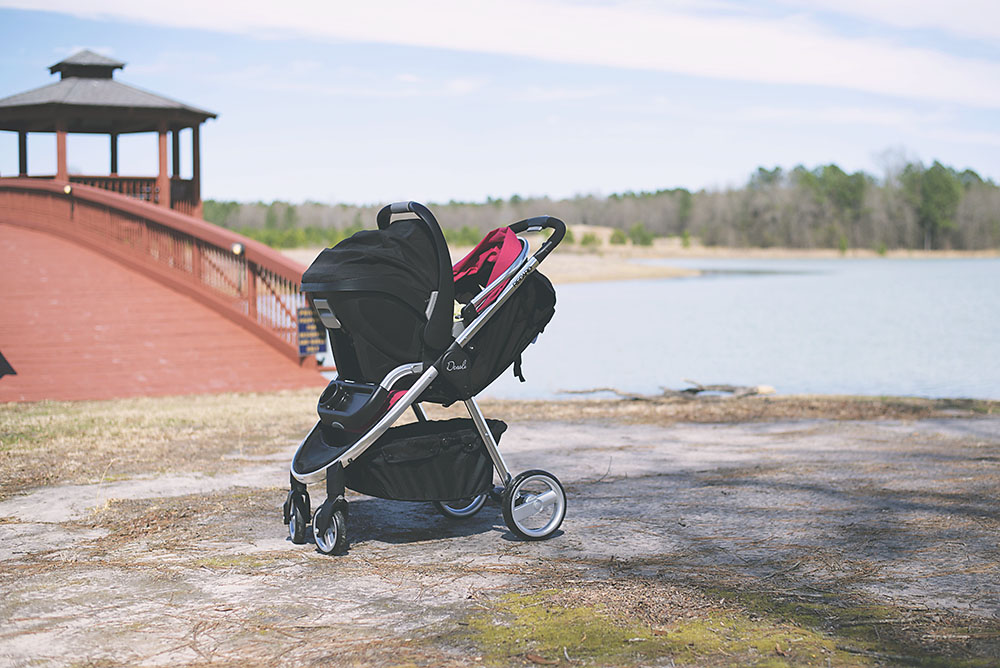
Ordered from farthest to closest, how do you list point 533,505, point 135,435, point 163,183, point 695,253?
1. point 695,253
2. point 163,183
3. point 135,435
4. point 533,505

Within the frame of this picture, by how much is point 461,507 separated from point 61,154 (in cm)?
2005

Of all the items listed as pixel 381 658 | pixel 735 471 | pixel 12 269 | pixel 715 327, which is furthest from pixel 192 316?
pixel 715 327

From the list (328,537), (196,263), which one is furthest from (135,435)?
A: (196,263)

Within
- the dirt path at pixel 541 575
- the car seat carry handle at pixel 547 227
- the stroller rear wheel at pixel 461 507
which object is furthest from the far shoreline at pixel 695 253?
the car seat carry handle at pixel 547 227

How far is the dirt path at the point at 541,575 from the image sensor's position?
4.06 metres

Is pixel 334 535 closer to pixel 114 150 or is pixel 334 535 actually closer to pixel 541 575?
pixel 541 575

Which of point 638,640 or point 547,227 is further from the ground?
point 547,227

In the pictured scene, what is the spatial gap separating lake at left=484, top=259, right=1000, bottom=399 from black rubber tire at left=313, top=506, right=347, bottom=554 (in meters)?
12.2

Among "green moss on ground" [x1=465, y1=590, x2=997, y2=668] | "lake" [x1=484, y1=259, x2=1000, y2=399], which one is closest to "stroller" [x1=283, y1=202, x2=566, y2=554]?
"green moss on ground" [x1=465, y1=590, x2=997, y2=668]

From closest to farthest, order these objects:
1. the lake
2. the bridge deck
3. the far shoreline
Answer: the bridge deck, the lake, the far shoreline

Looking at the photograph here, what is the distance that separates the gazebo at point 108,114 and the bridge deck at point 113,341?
18.3 feet

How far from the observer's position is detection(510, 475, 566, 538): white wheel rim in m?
5.75

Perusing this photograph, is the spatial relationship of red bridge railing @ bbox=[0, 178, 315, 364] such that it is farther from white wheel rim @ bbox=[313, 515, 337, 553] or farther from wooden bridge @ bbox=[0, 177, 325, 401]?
white wheel rim @ bbox=[313, 515, 337, 553]

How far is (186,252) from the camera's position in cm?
A: 1797
